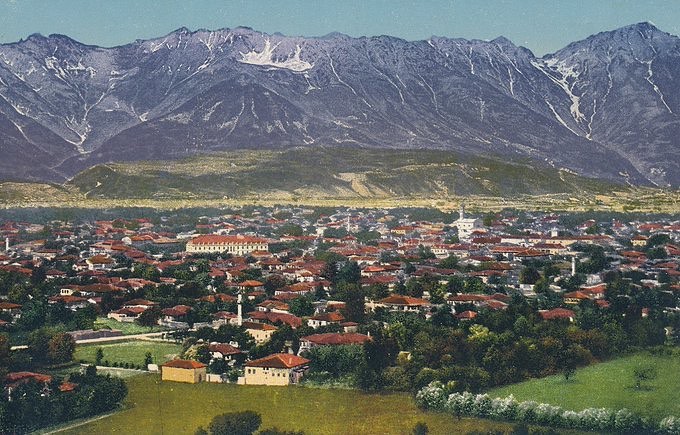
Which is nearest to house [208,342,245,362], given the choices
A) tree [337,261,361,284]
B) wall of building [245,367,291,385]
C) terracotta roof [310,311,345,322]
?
wall of building [245,367,291,385]

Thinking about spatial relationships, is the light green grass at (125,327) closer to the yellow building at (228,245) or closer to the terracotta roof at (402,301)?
the terracotta roof at (402,301)

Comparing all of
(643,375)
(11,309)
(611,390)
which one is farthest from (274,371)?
(11,309)

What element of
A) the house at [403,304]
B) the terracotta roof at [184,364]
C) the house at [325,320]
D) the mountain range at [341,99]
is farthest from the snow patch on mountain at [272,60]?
the terracotta roof at [184,364]

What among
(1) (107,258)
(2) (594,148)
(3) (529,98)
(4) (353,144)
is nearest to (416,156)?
(4) (353,144)

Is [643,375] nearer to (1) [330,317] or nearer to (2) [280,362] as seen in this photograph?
(2) [280,362]

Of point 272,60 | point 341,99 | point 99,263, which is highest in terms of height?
point 272,60

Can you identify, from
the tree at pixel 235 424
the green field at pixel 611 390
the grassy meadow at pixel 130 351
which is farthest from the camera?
the grassy meadow at pixel 130 351

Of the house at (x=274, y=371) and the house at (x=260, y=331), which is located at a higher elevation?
the house at (x=260, y=331)

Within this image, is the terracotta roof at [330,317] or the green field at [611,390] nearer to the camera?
the green field at [611,390]
